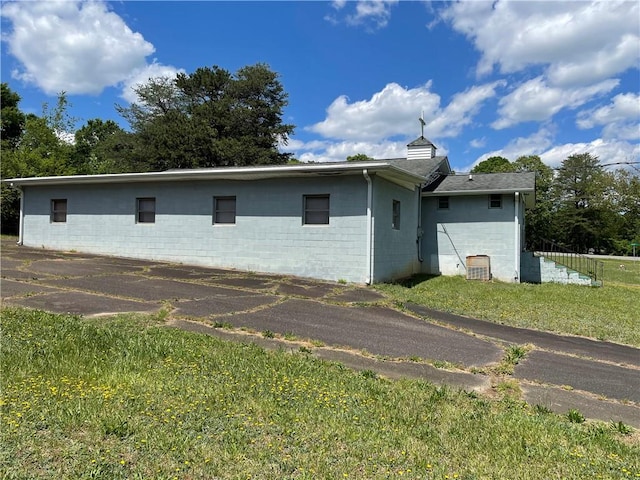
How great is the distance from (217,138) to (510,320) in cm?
2657

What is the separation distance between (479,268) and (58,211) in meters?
14.2

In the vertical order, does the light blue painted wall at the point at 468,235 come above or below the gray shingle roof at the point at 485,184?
below

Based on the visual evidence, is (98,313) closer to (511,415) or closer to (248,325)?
(248,325)

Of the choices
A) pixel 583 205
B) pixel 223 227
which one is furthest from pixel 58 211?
pixel 583 205

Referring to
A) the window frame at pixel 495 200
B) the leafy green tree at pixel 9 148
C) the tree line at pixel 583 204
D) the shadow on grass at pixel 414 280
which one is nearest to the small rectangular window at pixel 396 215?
the shadow on grass at pixel 414 280

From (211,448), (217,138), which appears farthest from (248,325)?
(217,138)

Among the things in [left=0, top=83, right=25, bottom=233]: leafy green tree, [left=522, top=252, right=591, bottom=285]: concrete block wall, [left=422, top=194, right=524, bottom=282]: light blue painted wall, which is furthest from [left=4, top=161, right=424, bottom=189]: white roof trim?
[left=0, top=83, right=25, bottom=233]: leafy green tree

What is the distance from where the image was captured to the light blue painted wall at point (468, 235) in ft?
45.3

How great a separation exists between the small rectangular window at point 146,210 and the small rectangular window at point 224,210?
7.31 feet

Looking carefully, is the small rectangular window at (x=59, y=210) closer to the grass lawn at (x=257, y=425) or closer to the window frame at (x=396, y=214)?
the window frame at (x=396, y=214)

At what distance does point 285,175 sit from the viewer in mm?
11430

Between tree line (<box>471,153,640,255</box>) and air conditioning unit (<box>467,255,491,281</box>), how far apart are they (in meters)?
29.2

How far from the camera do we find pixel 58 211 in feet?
48.6

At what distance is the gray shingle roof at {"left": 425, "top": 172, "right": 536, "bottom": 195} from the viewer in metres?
13.6
